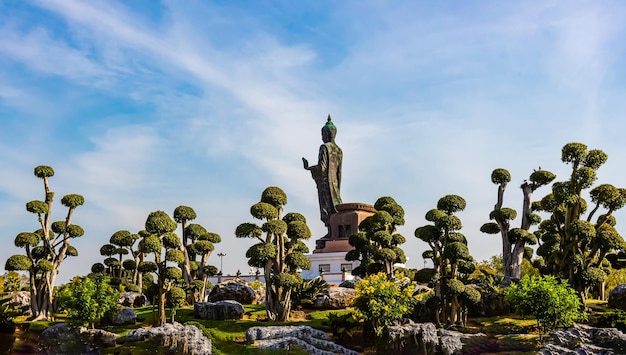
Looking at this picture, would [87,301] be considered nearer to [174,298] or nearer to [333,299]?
[174,298]

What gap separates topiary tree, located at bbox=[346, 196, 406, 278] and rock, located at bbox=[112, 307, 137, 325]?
11.6m

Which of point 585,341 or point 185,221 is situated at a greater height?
point 185,221

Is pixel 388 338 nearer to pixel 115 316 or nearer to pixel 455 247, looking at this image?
pixel 455 247

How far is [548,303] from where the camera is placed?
27766mm

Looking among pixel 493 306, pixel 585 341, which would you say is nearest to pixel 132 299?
pixel 493 306

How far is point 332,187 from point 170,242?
29.5 meters

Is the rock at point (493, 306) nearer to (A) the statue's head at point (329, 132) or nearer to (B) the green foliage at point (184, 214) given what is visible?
(B) the green foliage at point (184, 214)

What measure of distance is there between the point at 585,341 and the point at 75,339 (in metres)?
21.1

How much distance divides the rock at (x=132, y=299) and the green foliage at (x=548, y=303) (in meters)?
19.9

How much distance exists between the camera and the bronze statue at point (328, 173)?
195 feet

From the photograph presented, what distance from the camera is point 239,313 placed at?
32.8 meters

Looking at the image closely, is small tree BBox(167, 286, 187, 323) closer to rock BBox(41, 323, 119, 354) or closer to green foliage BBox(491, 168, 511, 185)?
rock BBox(41, 323, 119, 354)

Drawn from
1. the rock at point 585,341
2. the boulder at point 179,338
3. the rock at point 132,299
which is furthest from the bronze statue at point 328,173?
the rock at point 585,341

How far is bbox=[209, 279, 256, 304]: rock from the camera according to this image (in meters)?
36.1
